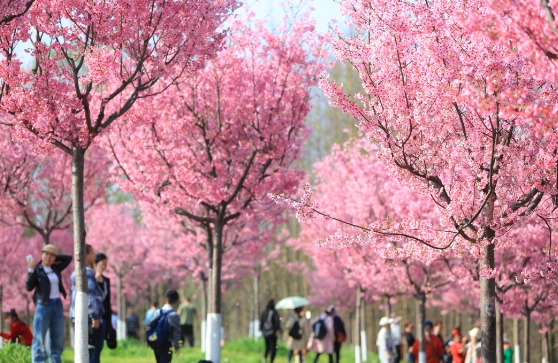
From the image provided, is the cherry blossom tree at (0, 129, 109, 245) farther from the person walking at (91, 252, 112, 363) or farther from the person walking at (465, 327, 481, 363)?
the person walking at (465, 327, 481, 363)

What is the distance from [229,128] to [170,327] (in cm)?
542

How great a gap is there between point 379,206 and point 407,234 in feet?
53.4

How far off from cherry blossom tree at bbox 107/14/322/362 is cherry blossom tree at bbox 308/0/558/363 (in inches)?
245

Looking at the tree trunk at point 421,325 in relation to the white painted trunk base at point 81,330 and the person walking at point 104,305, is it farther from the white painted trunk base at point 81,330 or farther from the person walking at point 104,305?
the white painted trunk base at point 81,330

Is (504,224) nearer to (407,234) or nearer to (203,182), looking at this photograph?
(407,234)

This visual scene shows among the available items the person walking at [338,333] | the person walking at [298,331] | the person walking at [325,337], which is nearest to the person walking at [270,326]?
the person walking at [298,331]

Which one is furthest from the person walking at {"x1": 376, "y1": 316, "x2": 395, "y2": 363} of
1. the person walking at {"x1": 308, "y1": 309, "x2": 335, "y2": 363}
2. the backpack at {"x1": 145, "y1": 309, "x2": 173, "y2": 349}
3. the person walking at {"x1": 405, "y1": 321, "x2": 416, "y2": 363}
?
the backpack at {"x1": 145, "y1": 309, "x2": 173, "y2": 349}

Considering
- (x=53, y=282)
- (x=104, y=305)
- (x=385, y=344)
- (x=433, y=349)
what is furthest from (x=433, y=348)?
(x=53, y=282)

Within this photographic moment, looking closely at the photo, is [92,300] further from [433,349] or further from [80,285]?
[433,349]

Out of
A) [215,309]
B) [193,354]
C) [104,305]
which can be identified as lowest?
[193,354]

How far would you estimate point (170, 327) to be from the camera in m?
12.4

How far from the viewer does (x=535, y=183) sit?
8961 millimetres

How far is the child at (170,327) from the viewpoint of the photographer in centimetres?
1233

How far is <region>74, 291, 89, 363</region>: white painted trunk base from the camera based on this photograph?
34.7 ft
